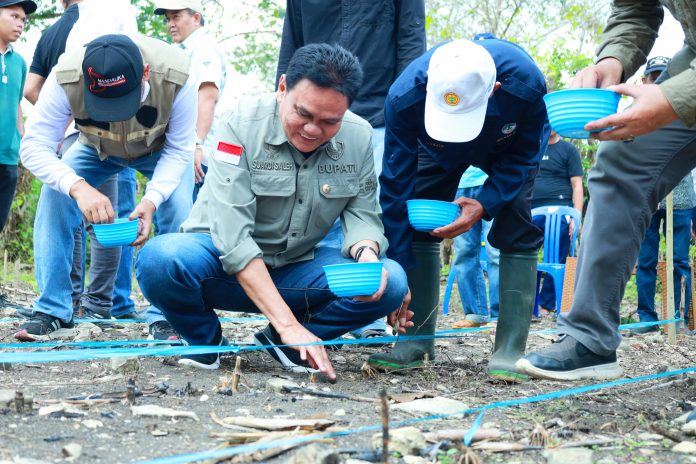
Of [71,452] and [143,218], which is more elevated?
[143,218]

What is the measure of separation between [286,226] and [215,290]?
398 millimetres

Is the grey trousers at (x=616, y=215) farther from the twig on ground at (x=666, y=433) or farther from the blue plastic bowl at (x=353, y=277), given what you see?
the blue plastic bowl at (x=353, y=277)

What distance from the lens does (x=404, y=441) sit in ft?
7.10

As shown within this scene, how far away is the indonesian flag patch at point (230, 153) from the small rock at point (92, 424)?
1175mm

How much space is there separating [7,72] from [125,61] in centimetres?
192

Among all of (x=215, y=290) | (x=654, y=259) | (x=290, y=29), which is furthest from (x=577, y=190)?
(x=215, y=290)

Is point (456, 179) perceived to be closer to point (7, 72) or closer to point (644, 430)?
point (644, 430)

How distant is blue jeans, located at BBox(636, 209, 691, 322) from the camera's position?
19.4 feet

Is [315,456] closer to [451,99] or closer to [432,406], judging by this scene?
[432,406]

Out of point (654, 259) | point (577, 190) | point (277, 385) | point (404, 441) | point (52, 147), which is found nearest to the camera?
point (404, 441)

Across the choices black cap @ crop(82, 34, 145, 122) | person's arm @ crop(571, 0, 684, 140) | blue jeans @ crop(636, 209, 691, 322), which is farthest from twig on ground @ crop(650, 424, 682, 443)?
blue jeans @ crop(636, 209, 691, 322)

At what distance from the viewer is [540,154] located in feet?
11.3

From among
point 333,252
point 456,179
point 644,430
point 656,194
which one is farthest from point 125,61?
point 644,430

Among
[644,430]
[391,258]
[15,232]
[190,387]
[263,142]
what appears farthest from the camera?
[15,232]
